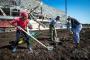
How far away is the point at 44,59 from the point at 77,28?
3806 millimetres

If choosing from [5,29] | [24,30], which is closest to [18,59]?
[24,30]

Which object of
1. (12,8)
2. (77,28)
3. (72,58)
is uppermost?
(12,8)

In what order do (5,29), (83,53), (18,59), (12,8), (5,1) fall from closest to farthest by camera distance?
(18,59), (83,53), (5,29), (12,8), (5,1)

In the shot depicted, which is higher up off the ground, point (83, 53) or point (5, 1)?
point (5, 1)

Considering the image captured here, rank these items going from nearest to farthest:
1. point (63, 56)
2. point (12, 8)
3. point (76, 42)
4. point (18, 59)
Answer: point (18, 59) → point (63, 56) → point (76, 42) → point (12, 8)

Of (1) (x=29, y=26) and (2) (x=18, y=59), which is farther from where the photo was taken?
(1) (x=29, y=26)

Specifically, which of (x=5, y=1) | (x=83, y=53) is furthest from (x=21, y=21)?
(x=5, y=1)

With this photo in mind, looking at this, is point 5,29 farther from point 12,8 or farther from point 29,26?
point 29,26

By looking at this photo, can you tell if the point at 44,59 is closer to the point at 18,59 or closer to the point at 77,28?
the point at 18,59

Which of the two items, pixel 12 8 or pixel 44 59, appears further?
pixel 12 8

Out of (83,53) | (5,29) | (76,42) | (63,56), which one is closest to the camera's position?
(63,56)

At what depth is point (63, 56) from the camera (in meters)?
8.68

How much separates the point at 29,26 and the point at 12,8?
1081 inches

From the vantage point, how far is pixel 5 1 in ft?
172
